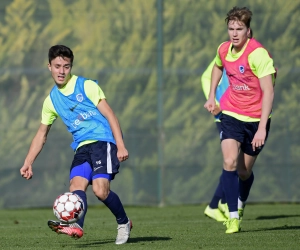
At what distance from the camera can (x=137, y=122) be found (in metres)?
13.1

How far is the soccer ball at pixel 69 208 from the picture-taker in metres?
6.43

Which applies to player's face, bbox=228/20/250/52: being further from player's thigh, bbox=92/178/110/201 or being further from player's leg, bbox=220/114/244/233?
player's thigh, bbox=92/178/110/201

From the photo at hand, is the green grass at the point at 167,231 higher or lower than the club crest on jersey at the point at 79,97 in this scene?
lower

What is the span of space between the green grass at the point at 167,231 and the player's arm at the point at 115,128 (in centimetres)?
74

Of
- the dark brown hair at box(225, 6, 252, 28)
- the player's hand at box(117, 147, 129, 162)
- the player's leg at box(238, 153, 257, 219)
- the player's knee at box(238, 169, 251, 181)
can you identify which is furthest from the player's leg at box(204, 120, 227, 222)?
the player's hand at box(117, 147, 129, 162)

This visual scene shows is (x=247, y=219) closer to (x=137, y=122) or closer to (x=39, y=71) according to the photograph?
(x=137, y=122)

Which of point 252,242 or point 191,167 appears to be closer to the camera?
point 252,242

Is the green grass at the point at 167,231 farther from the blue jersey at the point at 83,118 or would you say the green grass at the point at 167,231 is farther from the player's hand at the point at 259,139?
the blue jersey at the point at 83,118

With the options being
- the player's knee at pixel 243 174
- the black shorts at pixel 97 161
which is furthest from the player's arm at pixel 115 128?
the player's knee at pixel 243 174

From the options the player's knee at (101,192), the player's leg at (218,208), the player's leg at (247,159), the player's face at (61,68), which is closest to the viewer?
the player's knee at (101,192)

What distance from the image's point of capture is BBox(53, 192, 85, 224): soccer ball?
643cm

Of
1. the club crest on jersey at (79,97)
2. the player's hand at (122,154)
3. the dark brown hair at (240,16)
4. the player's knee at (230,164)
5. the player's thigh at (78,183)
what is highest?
the dark brown hair at (240,16)

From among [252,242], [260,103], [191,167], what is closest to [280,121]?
[191,167]

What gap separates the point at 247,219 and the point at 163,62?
4078mm
